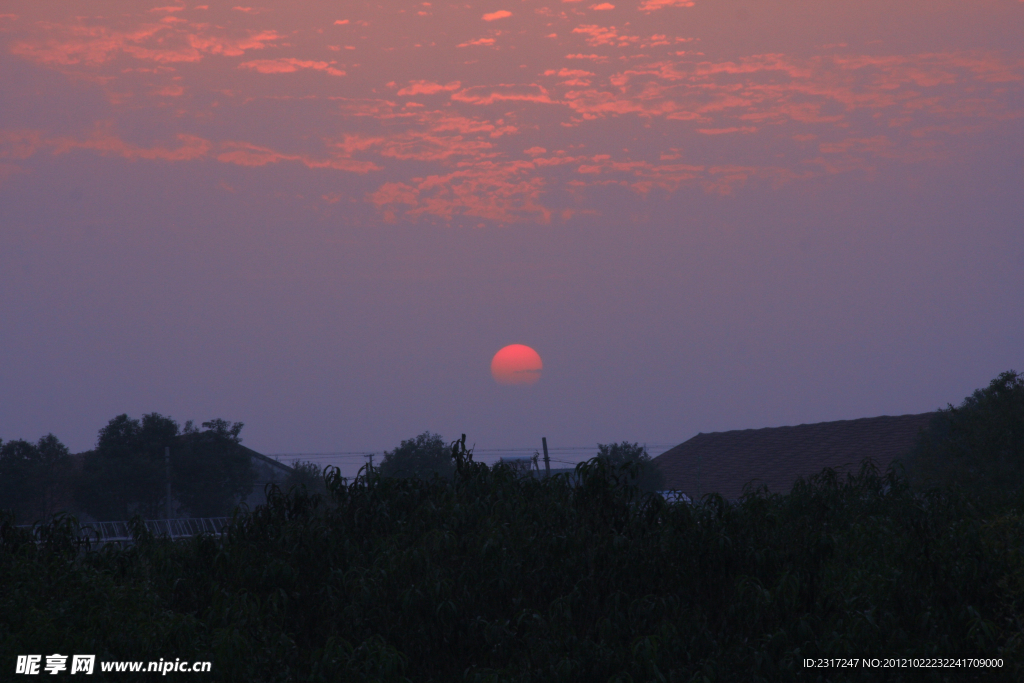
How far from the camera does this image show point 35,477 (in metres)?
68.9

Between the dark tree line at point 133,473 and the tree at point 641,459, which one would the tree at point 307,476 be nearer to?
the dark tree line at point 133,473

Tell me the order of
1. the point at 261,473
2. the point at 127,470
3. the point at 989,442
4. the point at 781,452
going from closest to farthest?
the point at 989,442 → the point at 127,470 → the point at 781,452 → the point at 261,473

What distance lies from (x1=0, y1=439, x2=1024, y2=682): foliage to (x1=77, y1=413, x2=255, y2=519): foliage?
52.7 m

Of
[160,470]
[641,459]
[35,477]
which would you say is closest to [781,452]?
[641,459]

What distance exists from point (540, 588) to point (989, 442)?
29.3 metres

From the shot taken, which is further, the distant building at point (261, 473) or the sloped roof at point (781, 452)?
the distant building at point (261, 473)

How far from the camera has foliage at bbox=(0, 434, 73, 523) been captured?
68.7m

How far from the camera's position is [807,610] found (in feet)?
54.1

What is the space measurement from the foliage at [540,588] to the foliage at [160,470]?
52.7 m

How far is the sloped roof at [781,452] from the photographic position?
223 ft

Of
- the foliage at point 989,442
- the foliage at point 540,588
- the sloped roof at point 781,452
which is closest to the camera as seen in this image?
the foliage at point 540,588

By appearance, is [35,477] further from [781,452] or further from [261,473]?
[781,452]

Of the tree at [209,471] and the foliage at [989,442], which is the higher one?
the tree at [209,471]

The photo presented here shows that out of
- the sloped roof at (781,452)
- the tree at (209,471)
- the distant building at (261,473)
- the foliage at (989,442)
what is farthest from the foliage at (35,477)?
the foliage at (989,442)
